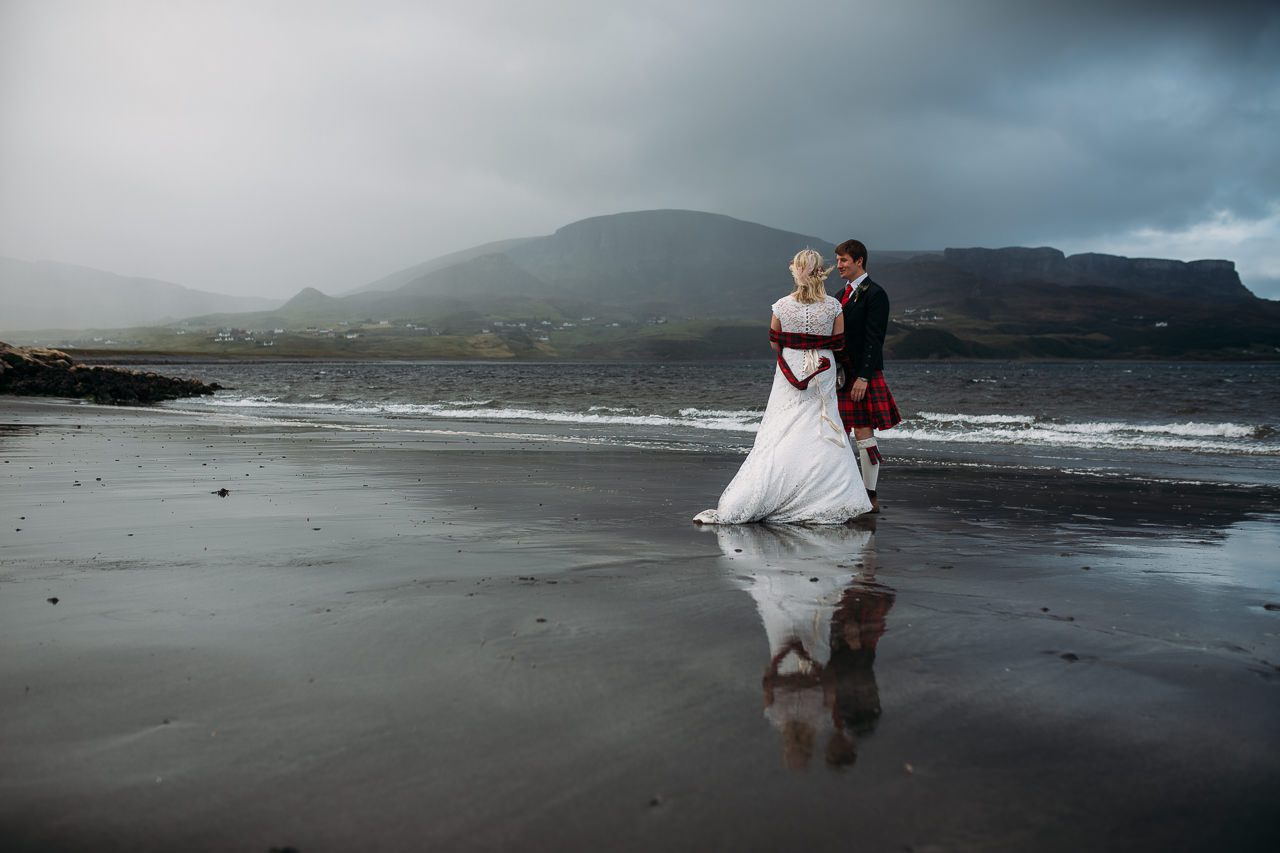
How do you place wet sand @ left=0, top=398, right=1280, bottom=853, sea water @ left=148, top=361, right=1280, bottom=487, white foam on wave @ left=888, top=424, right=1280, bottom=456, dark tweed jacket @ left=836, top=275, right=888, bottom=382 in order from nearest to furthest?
wet sand @ left=0, top=398, right=1280, bottom=853 → dark tweed jacket @ left=836, top=275, right=888, bottom=382 → sea water @ left=148, top=361, right=1280, bottom=487 → white foam on wave @ left=888, top=424, right=1280, bottom=456

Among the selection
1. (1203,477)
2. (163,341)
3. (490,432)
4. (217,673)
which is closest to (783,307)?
(217,673)

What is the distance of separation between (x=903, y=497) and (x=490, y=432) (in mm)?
12077

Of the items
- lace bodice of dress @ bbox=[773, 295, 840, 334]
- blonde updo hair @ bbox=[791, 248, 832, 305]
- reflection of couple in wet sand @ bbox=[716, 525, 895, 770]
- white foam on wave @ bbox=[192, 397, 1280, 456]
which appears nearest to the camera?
reflection of couple in wet sand @ bbox=[716, 525, 895, 770]

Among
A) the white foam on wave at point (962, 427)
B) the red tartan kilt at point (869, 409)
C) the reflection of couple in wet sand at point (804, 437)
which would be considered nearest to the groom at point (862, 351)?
the red tartan kilt at point (869, 409)

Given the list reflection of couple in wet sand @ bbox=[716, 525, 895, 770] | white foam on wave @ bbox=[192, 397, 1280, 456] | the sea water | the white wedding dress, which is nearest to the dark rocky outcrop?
the sea water

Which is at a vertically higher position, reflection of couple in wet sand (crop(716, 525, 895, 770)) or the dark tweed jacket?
the dark tweed jacket

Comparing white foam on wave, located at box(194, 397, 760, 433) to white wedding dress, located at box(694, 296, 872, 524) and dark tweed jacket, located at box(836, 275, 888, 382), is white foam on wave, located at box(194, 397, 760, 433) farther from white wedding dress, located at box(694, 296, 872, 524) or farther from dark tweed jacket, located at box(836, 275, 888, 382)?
white wedding dress, located at box(694, 296, 872, 524)

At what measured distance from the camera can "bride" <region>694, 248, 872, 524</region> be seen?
7492 mm

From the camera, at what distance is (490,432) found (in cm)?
1961

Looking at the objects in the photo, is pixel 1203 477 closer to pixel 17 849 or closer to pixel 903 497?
pixel 903 497

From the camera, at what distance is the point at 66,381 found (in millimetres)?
31500

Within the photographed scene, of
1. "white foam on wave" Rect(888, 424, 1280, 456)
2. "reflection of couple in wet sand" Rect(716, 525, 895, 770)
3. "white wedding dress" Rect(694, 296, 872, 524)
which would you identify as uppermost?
"white wedding dress" Rect(694, 296, 872, 524)

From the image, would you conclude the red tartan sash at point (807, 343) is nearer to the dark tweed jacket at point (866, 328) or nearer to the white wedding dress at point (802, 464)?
the white wedding dress at point (802, 464)

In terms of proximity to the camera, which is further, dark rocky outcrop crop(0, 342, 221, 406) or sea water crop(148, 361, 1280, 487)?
dark rocky outcrop crop(0, 342, 221, 406)
